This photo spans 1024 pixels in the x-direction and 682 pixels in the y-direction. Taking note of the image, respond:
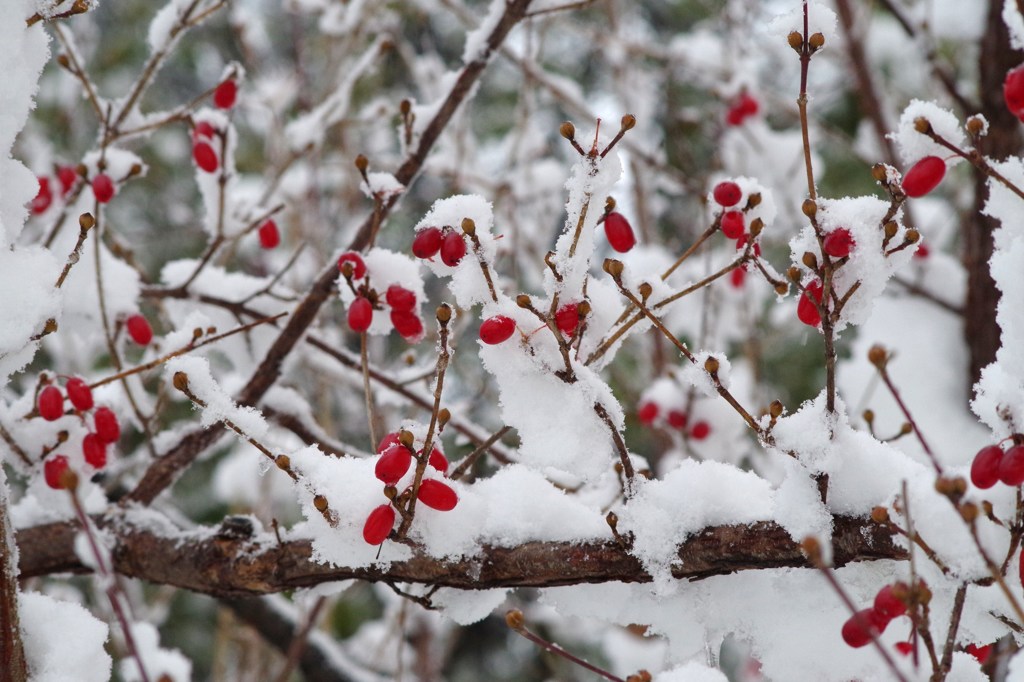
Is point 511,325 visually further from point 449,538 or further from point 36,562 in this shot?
point 36,562

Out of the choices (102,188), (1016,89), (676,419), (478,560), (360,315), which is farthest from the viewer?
(676,419)

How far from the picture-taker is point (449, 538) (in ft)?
4.58

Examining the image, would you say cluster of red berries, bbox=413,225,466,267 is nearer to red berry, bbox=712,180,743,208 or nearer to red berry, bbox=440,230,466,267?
red berry, bbox=440,230,466,267

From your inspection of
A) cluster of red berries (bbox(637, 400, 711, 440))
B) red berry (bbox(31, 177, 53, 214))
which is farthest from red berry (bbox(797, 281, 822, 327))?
red berry (bbox(31, 177, 53, 214))

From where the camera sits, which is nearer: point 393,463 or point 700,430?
point 393,463

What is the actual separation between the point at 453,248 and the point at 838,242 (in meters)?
0.55

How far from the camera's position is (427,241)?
137 centimetres

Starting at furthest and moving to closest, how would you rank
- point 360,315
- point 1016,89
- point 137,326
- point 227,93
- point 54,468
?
point 227,93 → point 137,326 → point 54,468 → point 360,315 → point 1016,89

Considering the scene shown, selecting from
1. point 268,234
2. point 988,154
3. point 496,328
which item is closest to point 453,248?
point 496,328

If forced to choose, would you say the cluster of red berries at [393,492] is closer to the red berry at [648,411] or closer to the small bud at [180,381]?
the small bud at [180,381]

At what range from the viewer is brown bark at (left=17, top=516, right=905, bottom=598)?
129 cm

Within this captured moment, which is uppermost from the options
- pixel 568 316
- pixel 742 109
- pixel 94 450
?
pixel 742 109

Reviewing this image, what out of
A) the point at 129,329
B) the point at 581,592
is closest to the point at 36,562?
the point at 129,329

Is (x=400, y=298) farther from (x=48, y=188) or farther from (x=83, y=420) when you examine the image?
(x=48, y=188)
